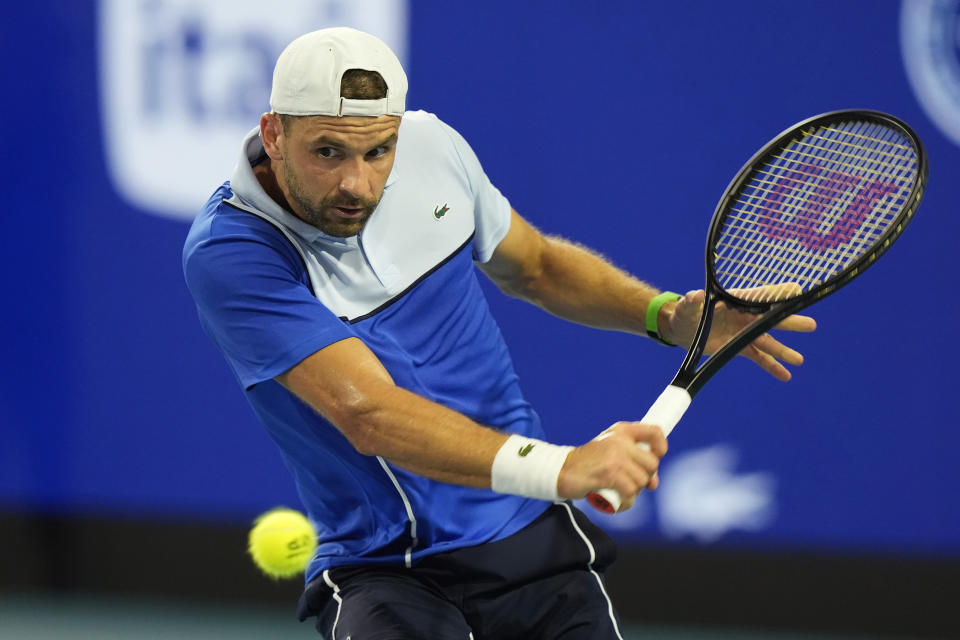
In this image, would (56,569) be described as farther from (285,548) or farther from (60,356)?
(285,548)

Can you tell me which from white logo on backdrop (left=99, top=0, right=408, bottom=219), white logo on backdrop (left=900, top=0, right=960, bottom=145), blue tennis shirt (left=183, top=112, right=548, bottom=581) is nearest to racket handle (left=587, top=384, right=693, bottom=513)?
blue tennis shirt (left=183, top=112, right=548, bottom=581)

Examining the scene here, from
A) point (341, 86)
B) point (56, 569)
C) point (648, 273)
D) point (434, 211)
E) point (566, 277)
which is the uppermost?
point (341, 86)

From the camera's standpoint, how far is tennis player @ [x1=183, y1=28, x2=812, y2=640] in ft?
7.63

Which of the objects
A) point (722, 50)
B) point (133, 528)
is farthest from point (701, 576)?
point (133, 528)

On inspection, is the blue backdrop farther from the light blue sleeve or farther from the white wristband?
the white wristband

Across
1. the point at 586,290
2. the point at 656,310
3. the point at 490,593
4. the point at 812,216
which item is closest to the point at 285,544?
the point at 490,593

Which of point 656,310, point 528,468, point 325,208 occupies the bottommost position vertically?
point 528,468

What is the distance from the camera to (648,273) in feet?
15.2

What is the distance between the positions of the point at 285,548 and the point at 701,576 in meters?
2.04

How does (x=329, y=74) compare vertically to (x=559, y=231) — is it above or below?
above

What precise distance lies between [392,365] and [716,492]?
7.62 ft

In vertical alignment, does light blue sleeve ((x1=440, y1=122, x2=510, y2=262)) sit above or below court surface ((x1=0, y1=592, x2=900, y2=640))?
above

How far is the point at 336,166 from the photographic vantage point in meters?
2.46

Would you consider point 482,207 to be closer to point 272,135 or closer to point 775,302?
point 272,135
